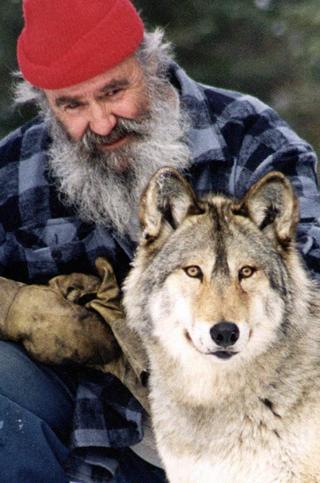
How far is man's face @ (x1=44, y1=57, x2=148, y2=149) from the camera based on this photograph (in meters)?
4.75

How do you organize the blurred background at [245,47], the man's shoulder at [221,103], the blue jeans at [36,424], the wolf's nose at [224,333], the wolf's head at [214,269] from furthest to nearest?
the blurred background at [245,47] < the man's shoulder at [221,103] < the blue jeans at [36,424] < the wolf's head at [214,269] < the wolf's nose at [224,333]

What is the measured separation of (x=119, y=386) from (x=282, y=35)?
6.60 metres

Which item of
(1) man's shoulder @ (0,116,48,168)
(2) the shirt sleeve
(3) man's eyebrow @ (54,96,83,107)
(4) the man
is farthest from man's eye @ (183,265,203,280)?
(1) man's shoulder @ (0,116,48,168)

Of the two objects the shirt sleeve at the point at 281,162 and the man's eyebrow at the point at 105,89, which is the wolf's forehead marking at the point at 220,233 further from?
the man's eyebrow at the point at 105,89

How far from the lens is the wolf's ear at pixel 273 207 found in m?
3.85

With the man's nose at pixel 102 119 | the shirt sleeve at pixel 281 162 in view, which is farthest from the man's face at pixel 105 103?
the shirt sleeve at pixel 281 162

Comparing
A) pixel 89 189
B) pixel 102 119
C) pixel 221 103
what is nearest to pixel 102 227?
pixel 89 189

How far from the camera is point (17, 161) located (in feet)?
16.8

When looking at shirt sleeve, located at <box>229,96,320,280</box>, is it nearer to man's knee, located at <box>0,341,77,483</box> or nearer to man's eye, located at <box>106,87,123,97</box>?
man's eye, located at <box>106,87,123,97</box>

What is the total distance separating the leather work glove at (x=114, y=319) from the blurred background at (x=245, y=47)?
479 centimetres

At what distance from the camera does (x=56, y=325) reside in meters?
4.59

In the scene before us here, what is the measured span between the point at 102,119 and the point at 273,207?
1.12 meters

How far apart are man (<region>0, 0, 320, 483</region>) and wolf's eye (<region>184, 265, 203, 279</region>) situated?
770mm

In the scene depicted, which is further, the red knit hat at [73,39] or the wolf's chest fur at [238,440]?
the red knit hat at [73,39]
